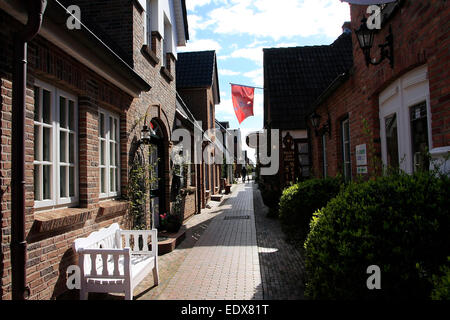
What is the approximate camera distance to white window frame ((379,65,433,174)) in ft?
12.0

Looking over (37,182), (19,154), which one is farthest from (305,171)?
(19,154)

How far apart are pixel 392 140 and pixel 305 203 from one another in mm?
1682

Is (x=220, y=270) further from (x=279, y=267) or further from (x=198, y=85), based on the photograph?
(x=198, y=85)

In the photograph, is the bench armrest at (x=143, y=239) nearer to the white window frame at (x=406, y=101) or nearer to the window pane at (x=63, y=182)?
the window pane at (x=63, y=182)

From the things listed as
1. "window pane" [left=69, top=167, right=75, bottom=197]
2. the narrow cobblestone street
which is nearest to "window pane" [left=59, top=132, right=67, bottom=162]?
"window pane" [left=69, top=167, right=75, bottom=197]

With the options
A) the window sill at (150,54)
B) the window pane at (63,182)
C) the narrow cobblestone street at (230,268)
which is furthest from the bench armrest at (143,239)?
the window sill at (150,54)

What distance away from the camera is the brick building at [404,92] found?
3184mm

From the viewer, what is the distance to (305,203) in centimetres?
536

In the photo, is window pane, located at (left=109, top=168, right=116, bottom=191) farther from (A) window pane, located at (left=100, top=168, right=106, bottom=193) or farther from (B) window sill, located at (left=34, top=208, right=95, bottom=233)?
(B) window sill, located at (left=34, top=208, right=95, bottom=233)

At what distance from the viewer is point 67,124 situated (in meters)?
4.10

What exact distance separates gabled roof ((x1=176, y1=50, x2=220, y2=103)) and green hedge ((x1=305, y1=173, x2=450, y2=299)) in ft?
44.0

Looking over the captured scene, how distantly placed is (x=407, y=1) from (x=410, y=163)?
2023 millimetres

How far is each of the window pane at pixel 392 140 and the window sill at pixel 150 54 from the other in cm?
496
